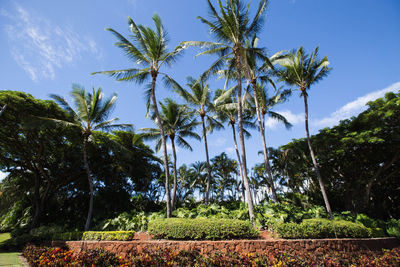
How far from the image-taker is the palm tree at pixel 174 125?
1517 centimetres

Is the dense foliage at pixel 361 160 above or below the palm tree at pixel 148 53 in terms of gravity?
below

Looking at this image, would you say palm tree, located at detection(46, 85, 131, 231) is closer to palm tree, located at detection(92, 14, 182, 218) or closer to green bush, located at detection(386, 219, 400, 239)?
palm tree, located at detection(92, 14, 182, 218)

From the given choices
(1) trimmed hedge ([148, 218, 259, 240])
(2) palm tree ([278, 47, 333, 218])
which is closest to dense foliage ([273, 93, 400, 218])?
A: (2) palm tree ([278, 47, 333, 218])

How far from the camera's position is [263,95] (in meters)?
15.4

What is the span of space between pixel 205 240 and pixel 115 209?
1168 cm

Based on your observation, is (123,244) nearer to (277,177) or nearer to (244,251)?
(244,251)

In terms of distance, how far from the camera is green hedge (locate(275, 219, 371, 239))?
23.7 ft

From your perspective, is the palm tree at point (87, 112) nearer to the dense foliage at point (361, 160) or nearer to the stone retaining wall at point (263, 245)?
the stone retaining wall at point (263, 245)

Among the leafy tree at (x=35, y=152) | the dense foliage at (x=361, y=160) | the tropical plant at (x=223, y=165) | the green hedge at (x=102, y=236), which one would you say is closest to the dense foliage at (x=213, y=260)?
the green hedge at (x=102, y=236)

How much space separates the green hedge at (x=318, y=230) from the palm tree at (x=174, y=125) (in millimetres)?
8697

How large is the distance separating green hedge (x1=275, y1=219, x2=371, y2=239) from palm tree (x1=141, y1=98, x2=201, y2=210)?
8697 mm

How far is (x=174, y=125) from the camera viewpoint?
1521 cm

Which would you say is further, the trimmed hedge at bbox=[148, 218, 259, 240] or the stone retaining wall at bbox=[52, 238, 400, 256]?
the trimmed hedge at bbox=[148, 218, 259, 240]

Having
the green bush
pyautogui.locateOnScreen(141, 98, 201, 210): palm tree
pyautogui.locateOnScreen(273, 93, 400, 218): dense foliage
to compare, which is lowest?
the green bush
